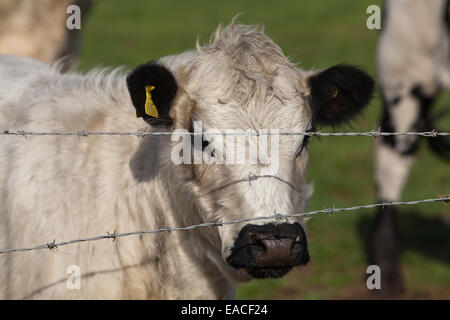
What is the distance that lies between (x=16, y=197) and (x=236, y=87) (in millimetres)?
1269

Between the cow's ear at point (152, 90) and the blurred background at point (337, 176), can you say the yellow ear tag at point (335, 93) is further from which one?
the cow's ear at point (152, 90)

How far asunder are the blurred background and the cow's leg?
0.24 metres

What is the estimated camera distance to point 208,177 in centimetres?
377

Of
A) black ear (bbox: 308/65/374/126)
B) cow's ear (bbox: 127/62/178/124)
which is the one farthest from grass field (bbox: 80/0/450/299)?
cow's ear (bbox: 127/62/178/124)

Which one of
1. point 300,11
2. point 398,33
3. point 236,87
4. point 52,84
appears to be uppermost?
point 300,11

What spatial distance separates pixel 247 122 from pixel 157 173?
0.69 m

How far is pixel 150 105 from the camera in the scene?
3.87 meters

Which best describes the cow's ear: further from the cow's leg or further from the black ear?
the cow's leg

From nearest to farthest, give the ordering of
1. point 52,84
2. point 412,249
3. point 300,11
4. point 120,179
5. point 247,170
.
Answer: point 247,170, point 120,179, point 52,84, point 412,249, point 300,11

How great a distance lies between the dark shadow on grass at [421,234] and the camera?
801cm

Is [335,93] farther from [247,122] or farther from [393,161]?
[393,161]

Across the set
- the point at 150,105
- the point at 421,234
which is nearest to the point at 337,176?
the point at 421,234

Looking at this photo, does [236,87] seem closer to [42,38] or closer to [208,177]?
[208,177]

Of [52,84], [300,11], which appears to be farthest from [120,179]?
[300,11]
